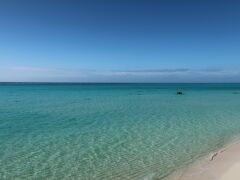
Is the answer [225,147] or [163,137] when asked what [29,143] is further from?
[225,147]

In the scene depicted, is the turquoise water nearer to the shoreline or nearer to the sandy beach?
the shoreline

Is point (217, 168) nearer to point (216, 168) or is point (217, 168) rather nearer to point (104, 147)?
point (216, 168)

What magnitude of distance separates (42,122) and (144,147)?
8.18 m

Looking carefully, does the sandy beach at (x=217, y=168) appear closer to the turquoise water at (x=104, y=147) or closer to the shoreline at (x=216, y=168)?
the shoreline at (x=216, y=168)

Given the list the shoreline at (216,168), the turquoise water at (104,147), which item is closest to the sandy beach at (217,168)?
the shoreline at (216,168)

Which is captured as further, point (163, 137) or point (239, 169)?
point (163, 137)

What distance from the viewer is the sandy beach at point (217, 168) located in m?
5.87

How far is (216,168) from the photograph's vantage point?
655cm

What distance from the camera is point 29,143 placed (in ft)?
31.1

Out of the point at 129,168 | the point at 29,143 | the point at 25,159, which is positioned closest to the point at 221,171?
the point at 129,168

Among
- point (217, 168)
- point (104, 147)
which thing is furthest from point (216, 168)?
point (104, 147)

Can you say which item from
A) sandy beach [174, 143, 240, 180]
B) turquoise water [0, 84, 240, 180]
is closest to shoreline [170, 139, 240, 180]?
sandy beach [174, 143, 240, 180]

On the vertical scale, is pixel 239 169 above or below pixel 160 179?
above

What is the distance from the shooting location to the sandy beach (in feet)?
19.3
